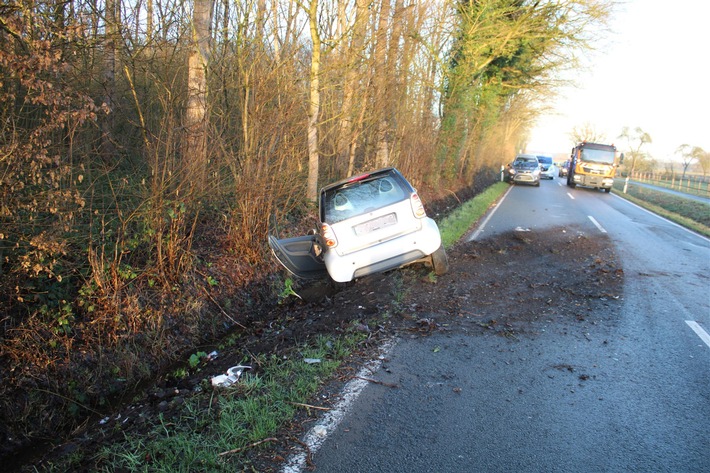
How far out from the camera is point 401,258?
6.54 m

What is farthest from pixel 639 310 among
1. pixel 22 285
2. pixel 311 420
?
pixel 22 285

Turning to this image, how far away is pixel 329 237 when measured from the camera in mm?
6398

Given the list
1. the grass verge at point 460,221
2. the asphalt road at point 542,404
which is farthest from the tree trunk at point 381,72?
the asphalt road at point 542,404

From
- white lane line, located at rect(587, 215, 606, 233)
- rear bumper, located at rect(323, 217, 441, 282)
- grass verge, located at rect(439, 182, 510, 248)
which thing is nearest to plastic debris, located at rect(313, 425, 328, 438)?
rear bumper, located at rect(323, 217, 441, 282)

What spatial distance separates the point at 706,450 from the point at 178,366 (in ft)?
16.3

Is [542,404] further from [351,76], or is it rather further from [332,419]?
[351,76]

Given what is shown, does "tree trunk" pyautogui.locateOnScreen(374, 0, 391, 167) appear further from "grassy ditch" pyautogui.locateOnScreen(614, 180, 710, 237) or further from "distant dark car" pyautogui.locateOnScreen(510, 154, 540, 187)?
"distant dark car" pyautogui.locateOnScreen(510, 154, 540, 187)

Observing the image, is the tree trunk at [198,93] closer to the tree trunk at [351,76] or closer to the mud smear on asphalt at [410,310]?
the mud smear on asphalt at [410,310]

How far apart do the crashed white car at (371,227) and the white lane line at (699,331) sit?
316cm

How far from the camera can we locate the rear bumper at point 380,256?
251 inches

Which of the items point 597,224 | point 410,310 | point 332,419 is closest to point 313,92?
point 410,310

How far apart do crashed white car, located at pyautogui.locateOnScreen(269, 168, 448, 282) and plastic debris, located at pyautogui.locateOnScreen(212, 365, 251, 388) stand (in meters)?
2.21

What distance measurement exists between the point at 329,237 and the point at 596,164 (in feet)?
81.3

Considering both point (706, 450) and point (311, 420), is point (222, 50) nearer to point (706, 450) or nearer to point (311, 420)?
point (311, 420)
